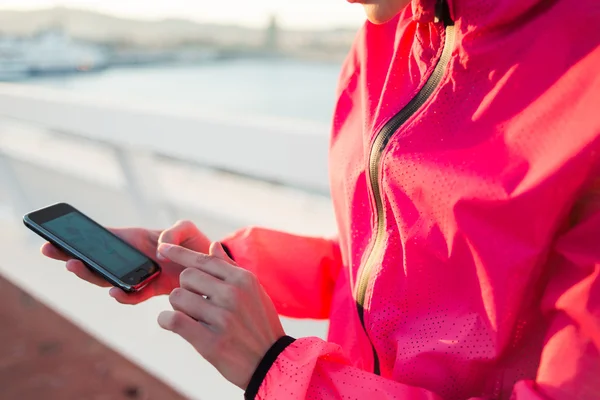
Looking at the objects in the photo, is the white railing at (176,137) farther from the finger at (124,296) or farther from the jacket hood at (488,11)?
the jacket hood at (488,11)

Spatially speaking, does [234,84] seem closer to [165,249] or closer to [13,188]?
[13,188]

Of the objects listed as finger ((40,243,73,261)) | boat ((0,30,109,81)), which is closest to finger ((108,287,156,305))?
finger ((40,243,73,261))

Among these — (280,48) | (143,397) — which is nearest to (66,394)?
(143,397)

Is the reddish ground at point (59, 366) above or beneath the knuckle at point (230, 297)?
beneath

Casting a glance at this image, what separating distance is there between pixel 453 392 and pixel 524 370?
3.4 inches

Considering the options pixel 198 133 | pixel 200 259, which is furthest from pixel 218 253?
pixel 198 133

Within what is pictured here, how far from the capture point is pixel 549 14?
547 mm

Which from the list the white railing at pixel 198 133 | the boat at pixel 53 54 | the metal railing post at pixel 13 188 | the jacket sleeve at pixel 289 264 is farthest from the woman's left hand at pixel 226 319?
the boat at pixel 53 54

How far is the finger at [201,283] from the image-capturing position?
0.66m

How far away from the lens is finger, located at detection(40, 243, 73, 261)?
0.89 m

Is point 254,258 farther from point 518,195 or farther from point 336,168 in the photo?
point 518,195

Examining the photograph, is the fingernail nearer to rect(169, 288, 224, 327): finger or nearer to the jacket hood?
rect(169, 288, 224, 327): finger

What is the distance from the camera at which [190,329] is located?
0.64 m

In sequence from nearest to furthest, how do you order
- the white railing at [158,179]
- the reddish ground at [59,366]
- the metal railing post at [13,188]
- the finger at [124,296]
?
the finger at [124,296] → the white railing at [158,179] → the reddish ground at [59,366] → the metal railing post at [13,188]
